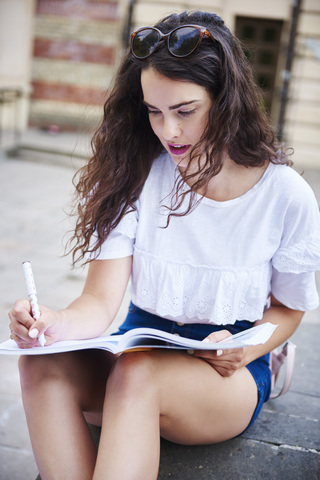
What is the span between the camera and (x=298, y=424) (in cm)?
172

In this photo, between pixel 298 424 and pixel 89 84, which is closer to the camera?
pixel 298 424

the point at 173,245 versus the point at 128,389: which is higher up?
the point at 173,245

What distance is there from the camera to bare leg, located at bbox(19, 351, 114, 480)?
1316 millimetres

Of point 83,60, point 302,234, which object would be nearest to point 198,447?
point 302,234

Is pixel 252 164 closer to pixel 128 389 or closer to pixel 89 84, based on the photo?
pixel 128 389

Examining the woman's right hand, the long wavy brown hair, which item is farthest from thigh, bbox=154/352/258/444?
the long wavy brown hair

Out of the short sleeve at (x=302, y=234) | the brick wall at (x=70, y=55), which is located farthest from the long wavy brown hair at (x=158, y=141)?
the brick wall at (x=70, y=55)

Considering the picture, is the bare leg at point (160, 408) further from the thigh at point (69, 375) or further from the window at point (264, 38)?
the window at point (264, 38)

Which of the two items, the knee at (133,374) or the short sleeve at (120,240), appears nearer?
the knee at (133,374)

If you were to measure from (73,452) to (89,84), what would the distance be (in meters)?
11.2

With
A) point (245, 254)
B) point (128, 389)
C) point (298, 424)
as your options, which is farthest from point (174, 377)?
point (298, 424)

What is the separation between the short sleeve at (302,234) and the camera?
1501 millimetres

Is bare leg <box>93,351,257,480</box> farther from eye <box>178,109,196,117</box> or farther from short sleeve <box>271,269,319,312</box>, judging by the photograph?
eye <box>178,109,196,117</box>

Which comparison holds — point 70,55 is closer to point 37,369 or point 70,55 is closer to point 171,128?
point 171,128
